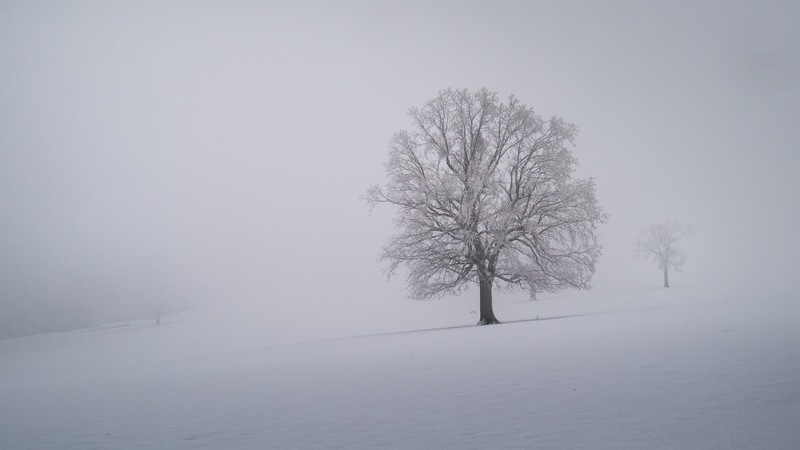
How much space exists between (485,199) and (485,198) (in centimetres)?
11

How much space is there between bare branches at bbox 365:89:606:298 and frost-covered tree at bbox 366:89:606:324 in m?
0.05

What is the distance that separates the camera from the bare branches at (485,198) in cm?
1969

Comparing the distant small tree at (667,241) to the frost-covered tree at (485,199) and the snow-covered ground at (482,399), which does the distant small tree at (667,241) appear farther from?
the snow-covered ground at (482,399)

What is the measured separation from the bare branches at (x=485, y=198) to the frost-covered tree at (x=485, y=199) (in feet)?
0.17

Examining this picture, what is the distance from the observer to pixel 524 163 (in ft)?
68.5

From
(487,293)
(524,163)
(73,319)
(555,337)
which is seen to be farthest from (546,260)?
(73,319)

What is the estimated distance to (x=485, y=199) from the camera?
19.6m

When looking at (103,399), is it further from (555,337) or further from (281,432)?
(555,337)

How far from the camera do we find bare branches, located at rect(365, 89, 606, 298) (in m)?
19.7

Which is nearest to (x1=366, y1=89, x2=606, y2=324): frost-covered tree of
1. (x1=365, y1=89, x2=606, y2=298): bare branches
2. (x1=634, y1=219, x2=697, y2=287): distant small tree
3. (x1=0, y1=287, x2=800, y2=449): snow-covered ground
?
(x1=365, y1=89, x2=606, y2=298): bare branches

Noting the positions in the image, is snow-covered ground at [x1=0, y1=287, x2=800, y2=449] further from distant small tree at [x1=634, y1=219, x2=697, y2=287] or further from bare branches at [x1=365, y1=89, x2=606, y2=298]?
distant small tree at [x1=634, y1=219, x2=697, y2=287]

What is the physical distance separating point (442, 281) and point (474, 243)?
2810 millimetres

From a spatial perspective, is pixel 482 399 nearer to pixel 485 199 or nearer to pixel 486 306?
pixel 485 199

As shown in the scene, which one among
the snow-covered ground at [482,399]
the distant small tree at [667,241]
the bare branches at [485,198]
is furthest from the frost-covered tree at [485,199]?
the distant small tree at [667,241]
